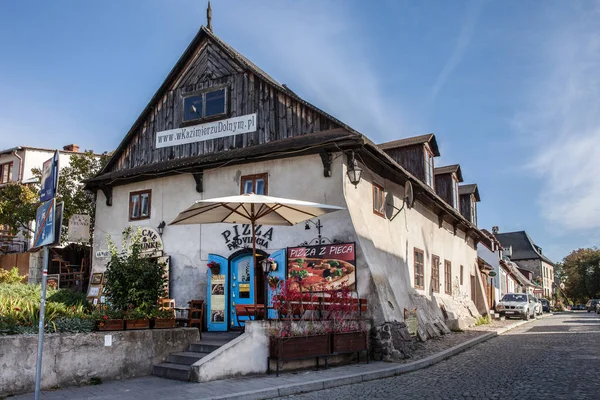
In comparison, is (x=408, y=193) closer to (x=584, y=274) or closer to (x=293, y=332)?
(x=293, y=332)

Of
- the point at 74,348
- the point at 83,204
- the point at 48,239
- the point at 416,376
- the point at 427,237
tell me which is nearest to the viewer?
the point at 48,239

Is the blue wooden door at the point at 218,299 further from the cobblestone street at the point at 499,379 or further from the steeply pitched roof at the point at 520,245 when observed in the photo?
the steeply pitched roof at the point at 520,245

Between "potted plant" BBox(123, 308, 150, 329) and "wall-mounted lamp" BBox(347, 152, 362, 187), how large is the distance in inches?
231

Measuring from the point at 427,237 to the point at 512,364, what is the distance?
8.88m

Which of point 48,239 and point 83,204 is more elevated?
point 83,204

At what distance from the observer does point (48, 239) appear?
7.05 m

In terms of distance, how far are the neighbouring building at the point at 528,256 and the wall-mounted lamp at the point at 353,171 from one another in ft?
258

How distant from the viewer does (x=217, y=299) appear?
49.2 ft

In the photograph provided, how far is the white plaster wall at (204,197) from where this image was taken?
14.1 metres

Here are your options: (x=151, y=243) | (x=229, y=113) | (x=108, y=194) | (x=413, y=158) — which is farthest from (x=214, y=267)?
(x=413, y=158)

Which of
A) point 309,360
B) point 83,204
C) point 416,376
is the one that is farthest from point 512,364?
point 83,204

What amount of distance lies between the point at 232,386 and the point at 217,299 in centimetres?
586

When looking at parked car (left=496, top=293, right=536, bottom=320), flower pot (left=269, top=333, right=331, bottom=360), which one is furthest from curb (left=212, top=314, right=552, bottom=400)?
parked car (left=496, top=293, right=536, bottom=320)

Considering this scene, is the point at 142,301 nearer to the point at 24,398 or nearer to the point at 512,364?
the point at 24,398
